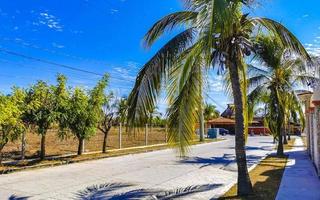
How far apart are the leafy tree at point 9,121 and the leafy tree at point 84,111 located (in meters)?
3.44

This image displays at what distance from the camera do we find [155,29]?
1052 centimetres

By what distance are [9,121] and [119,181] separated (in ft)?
17.7

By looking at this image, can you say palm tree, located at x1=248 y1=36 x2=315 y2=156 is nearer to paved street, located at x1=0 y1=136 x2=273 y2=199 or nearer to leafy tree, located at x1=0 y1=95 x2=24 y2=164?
paved street, located at x1=0 y1=136 x2=273 y2=199

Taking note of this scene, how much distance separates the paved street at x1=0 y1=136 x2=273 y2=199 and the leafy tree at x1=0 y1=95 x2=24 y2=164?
195 cm

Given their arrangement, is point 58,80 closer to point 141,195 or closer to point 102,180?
point 102,180

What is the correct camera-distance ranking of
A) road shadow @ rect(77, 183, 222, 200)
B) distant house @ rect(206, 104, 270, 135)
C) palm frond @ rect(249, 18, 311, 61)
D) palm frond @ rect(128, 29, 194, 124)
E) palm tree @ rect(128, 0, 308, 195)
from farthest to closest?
1. distant house @ rect(206, 104, 270, 135)
2. road shadow @ rect(77, 183, 222, 200)
3. palm frond @ rect(249, 18, 311, 61)
4. palm tree @ rect(128, 0, 308, 195)
5. palm frond @ rect(128, 29, 194, 124)

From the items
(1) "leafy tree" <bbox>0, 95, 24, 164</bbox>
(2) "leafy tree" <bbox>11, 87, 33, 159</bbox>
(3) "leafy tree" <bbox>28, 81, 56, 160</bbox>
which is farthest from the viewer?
(3) "leafy tree" <bbox>28, 81, 56, 160</bbox>

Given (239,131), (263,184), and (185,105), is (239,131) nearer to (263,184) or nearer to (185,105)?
(185,105)

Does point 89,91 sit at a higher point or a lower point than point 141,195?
higher

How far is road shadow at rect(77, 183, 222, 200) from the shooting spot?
10.8 metres

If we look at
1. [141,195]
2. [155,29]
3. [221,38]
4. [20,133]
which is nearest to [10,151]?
[20,133]

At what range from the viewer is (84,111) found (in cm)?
2100

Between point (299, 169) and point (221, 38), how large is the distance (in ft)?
31.3

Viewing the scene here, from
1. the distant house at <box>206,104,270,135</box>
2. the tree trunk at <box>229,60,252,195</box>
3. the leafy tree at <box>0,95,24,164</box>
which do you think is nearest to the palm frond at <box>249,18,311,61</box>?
the tree trunk at <box>229,60,252,195</box>
